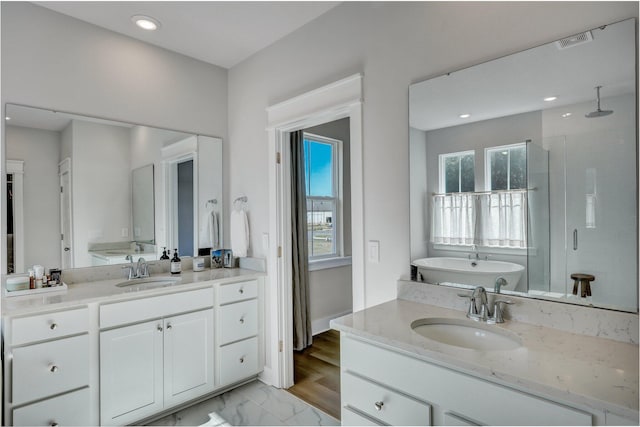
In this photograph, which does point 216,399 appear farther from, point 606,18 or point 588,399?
point 606,18

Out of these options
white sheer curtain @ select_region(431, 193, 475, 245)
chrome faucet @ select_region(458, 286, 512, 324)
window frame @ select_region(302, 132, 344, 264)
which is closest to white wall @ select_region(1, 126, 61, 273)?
white sheer curtain @ select_region(431, 193, 475, 245)

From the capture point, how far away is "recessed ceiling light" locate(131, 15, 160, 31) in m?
2.32

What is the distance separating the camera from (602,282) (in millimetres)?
1337

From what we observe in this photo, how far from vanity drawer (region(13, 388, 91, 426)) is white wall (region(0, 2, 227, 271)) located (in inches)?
38.3

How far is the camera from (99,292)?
2.09m

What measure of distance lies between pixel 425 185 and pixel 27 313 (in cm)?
214

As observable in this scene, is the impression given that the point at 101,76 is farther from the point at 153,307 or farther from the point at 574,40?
the point at 574,40

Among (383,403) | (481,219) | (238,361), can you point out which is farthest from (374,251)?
(238,361)

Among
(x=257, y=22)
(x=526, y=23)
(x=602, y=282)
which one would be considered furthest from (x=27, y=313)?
(x=526, y=23)

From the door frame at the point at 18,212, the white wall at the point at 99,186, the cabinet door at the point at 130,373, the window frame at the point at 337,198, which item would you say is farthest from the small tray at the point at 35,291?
the window frame at the point at 337,198

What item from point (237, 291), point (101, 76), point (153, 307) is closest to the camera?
point (153, 307)

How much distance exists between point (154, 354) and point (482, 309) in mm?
1940

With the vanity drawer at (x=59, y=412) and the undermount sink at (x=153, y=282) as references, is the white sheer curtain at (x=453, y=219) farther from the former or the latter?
the vanity drawer at (x=59, y=412)

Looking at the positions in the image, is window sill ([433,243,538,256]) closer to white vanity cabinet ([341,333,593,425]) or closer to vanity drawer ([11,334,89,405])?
white vanity cabinet ([341,333,593,425])
